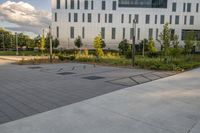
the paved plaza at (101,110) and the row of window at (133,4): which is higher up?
the row of window at (133,4)

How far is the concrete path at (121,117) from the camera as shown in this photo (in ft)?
14.5

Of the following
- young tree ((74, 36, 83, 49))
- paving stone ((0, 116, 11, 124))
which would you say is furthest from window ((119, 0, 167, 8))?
paving stone ((0, 116, 11, 124))

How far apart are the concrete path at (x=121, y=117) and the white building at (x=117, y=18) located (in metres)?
48.8

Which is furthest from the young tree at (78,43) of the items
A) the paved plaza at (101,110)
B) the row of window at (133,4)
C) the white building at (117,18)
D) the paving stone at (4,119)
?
the paving stone at (4,119)

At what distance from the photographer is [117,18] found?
54469 mm

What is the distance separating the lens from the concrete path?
4406 millimetres

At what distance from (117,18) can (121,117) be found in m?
51.8

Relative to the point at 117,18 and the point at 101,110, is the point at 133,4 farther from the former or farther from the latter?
the point at 101,110

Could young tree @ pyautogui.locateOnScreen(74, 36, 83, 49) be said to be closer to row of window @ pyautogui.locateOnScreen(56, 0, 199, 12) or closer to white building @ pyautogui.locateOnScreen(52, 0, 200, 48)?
white building @ pyautogui.locateOnScreen(52, 0, 200, 48)

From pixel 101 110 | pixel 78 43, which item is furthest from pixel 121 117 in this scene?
pixel 78 43

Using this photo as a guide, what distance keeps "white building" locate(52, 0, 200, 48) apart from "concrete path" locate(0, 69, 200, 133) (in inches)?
1921

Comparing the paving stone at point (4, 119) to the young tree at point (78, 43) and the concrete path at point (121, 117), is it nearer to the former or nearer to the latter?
the concrete path at point (121, 117)

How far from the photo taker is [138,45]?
52219mm

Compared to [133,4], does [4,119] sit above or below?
below
